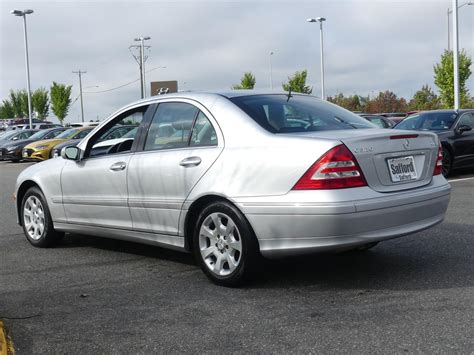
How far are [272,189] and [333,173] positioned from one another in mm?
451

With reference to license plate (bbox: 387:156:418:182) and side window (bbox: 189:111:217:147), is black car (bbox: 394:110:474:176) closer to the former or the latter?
license plate (bbox: 387:156:418:182)

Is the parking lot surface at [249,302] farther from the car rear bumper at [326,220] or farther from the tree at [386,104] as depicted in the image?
the tree at [386,104]

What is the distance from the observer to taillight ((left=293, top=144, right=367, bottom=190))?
424 cm

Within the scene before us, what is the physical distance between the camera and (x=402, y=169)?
4.65 metres

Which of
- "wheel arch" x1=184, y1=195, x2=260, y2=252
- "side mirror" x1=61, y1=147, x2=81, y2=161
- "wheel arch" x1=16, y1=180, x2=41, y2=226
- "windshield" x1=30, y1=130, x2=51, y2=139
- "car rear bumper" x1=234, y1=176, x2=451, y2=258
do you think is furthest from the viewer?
"windshield" x1=30, y1=130, x2=51, y2=139

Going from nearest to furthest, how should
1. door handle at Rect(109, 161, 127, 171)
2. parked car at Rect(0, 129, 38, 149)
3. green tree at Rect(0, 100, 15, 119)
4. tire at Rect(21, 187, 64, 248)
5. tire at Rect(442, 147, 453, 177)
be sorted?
door handle at Rect(109, 161, 127, 171) → tire at Rect(21, 187, 64, 248) → tire at Rect(442, 147, 453, 177) → parked car at Rect(0, 129, 38, 149) → green tree at Rect(0, 100, 15, 119)

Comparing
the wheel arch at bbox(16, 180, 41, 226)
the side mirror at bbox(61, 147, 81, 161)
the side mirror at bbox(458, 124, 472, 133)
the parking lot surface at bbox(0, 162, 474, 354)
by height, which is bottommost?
the parking lot surface at bbox(0, 162, 474, 354)

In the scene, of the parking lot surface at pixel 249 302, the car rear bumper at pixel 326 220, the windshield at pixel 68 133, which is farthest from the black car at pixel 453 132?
A: the windshield at pixel 68 133

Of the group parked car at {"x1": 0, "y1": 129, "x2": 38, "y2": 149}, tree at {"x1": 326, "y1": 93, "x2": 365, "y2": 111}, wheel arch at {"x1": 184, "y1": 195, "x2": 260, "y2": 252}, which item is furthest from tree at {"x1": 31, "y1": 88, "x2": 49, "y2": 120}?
wheel arch at {"x1": 184, "y1": 195, "x2": 260, "y2": 252}

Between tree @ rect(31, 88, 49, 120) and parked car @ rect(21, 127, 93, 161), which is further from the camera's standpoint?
tree @ rect(31, 88, 49, 120)

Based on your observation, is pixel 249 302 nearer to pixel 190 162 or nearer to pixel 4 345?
pixel 190 162

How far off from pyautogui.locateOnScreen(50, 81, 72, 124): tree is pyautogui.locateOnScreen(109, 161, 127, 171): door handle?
68.5 metres

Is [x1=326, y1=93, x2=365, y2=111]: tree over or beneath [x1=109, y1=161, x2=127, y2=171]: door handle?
over

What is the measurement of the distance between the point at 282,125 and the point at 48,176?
114 inches
